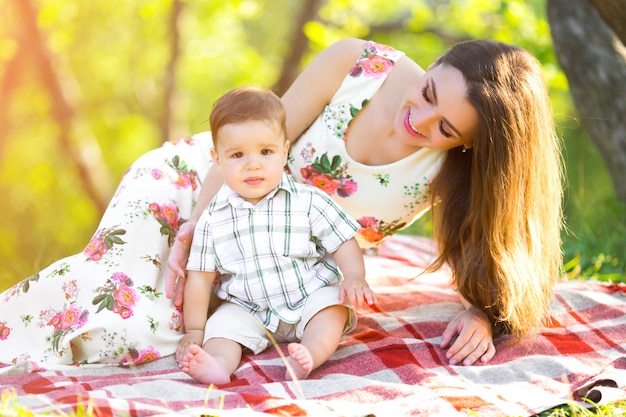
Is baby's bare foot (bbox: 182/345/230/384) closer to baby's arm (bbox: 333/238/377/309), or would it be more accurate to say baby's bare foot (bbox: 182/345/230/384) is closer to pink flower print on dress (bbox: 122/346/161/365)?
pink flower print on dress (bbox: 122/346/161/365)

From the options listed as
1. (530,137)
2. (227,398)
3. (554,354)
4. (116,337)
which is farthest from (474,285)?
(116,337)

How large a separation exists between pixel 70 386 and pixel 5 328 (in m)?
0.59

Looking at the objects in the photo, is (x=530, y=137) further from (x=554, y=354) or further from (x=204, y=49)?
(x=204, y=49)

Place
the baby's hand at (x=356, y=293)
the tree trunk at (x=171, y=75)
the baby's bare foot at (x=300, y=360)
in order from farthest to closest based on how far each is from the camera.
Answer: the tree trunk at (x=171, y=75) → the baby's hand at (x=356, y=293) → the baby's bare foot at (x=300, y=360)

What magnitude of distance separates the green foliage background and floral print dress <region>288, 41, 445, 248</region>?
1.46 m

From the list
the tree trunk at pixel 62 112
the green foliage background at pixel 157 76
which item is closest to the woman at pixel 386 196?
the green foliage background at pixel 157 76

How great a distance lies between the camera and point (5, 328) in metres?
2.59

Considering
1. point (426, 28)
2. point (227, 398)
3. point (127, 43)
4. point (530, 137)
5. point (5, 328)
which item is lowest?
point (227, 398)

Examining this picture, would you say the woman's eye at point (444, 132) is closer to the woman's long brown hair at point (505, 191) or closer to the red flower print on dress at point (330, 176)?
the woman's long brown hair at point (505, 191)

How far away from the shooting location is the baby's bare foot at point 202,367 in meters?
2.25

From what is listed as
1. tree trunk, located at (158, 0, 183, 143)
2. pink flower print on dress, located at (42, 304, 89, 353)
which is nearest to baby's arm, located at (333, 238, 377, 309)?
pink flower print on dress, located at (42, 304, 89, 353)

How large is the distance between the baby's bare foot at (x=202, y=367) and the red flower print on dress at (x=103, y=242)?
0.57m

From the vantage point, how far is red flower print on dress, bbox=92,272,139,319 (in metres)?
2.47

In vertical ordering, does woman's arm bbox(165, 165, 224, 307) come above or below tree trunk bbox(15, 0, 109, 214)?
below
